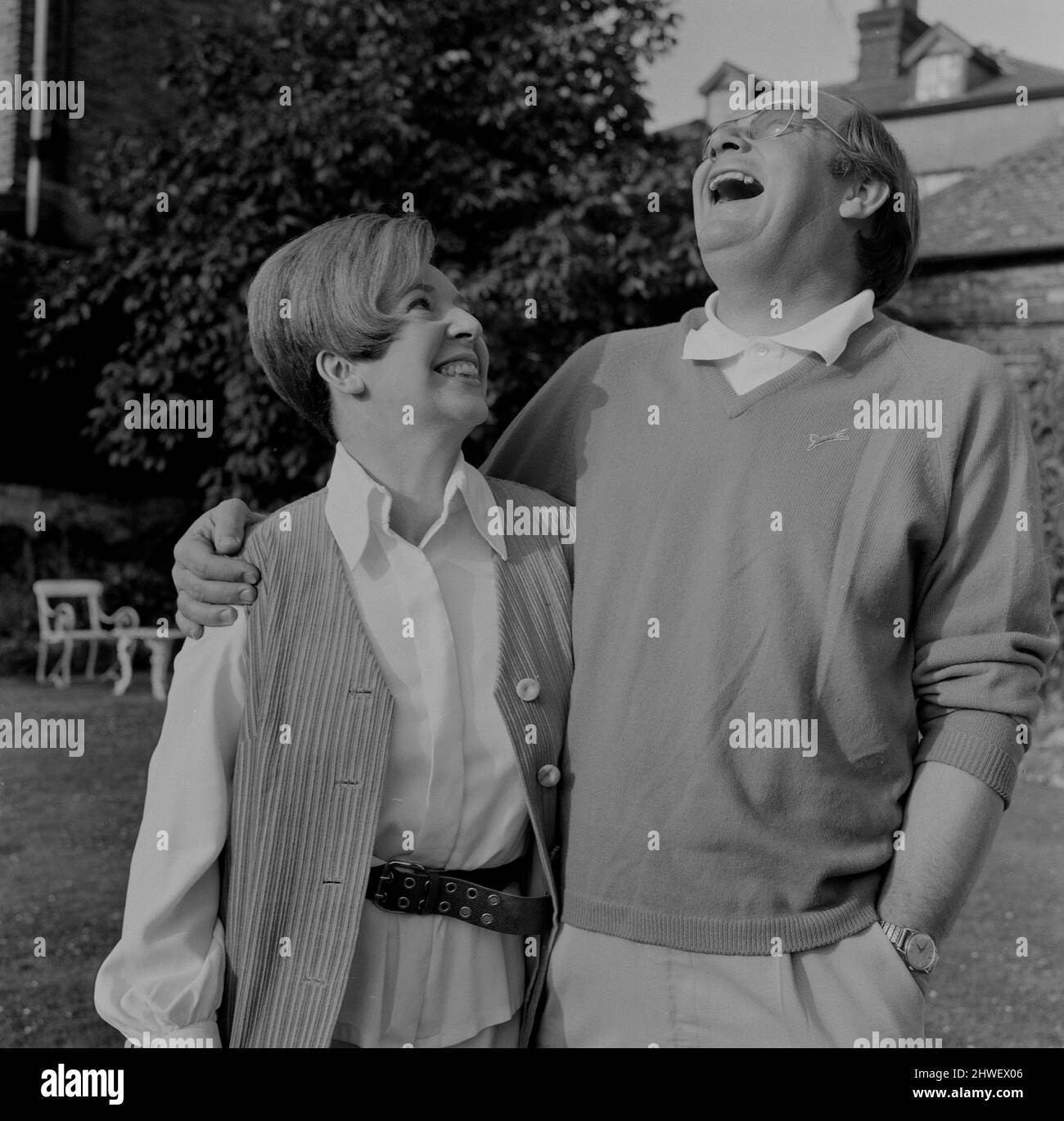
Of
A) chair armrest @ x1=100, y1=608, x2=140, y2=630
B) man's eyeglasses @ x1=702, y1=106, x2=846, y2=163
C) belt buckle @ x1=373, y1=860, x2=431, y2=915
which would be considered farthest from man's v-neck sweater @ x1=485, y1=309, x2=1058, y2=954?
chair armrest @ x1=100, y1=608, x2=140, y2=630

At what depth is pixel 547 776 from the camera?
1.92m

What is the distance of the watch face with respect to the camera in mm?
1877

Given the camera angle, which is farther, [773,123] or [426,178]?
[426,178]

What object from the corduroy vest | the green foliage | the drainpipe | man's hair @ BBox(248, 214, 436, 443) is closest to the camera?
the corduroy vest

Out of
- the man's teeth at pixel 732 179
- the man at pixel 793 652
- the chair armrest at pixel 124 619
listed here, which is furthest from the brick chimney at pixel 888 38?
the man at pixel 793 652

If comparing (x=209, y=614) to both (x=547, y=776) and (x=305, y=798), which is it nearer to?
(x=305, y=798)

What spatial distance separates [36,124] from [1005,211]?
6317mm

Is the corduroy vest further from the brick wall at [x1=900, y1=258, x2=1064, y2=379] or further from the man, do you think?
the brick wall at [x1=900, y1=258, x2=1064, y2=379]

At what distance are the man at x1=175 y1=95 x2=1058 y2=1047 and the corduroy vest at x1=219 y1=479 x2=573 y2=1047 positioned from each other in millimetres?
99

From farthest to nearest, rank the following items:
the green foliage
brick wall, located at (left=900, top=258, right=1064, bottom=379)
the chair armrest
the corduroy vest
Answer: brick wall, located at (left=900, top=258, right=1064, bottom=379), the chair armrest, the green foliage, the corduroy vest

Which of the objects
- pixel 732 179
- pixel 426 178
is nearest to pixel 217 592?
pixel 732 179

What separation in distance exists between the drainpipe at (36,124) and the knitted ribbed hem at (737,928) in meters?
7.44

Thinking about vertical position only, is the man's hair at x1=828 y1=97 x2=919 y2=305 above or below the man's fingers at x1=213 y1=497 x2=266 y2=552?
above
